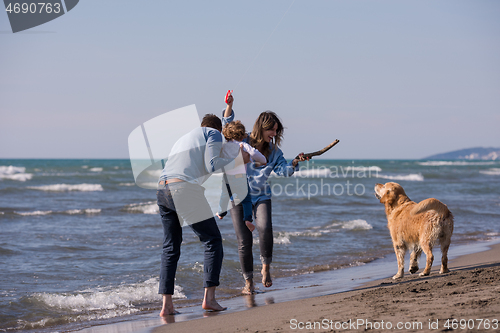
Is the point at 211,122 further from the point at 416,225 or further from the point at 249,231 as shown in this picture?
the point at 416,225

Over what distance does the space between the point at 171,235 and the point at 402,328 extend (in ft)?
7.07

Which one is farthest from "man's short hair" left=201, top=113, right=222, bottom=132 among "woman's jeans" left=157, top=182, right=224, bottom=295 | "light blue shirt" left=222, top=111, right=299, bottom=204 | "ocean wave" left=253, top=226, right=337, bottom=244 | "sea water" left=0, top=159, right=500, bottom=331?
"ocean wave" left=253, top=226, right=337, bottom=244

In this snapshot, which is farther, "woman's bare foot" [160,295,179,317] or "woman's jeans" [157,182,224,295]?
"woman's bare foot" [160,295,179,317]

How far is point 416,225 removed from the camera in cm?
486

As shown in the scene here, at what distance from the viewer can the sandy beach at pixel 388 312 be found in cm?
254

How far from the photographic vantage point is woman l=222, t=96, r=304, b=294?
4477mm

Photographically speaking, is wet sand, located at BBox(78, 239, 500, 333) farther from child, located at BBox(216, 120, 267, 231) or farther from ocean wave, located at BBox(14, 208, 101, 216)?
ocean wave, located at BBox(14, 208, 101, 216)

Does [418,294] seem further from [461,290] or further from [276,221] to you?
[276,221]

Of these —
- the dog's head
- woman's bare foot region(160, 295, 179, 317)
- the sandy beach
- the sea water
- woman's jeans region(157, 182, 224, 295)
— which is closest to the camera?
the sandy beach

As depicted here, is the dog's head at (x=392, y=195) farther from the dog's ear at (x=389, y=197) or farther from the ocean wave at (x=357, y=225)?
the ocean wave at (x=357, y=225)

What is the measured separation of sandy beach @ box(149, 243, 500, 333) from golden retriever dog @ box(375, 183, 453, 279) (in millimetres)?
532

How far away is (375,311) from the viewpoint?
2.98 meters

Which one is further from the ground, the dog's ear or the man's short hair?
the man's short hair

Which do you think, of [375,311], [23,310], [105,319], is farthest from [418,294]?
[23,310]
